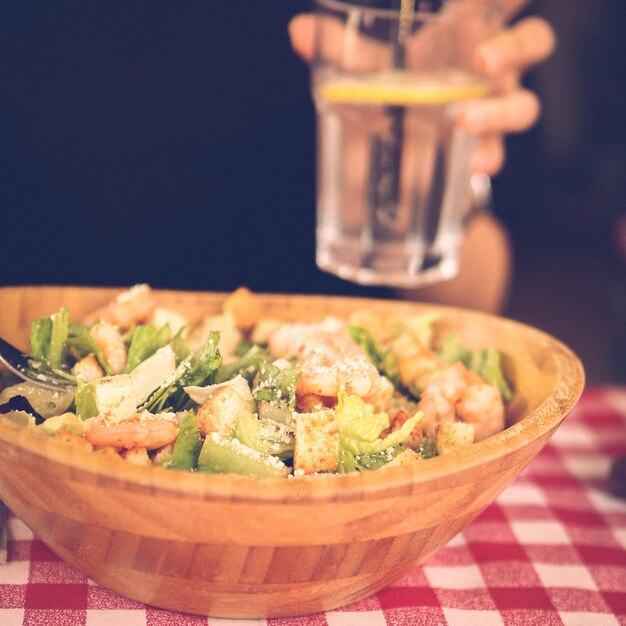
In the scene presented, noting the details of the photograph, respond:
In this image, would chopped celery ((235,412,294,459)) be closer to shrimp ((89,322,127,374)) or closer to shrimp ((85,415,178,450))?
shrimp ((85,415,178,450))

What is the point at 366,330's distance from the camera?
1240 mm

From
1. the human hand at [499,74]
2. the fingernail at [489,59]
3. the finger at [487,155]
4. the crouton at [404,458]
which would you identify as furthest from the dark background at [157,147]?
the crouton at [404,458]

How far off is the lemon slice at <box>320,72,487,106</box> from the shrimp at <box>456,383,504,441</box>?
59 centimetres

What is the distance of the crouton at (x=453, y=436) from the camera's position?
929 millimetres

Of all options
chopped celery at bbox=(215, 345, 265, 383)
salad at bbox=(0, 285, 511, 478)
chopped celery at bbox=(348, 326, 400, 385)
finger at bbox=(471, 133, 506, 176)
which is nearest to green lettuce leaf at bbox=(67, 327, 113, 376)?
salad at bbox=(0, 285, 511, 478)

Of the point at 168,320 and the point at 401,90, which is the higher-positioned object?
the point at 401,90

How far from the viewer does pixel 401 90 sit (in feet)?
4.61

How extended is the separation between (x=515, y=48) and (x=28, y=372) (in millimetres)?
1076

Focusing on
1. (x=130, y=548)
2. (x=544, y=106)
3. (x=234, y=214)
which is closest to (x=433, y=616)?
(x=130, y=548)

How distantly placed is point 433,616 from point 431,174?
0.87 meters

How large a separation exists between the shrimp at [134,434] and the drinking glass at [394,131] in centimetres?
77

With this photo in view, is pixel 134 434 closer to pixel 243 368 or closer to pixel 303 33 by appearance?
pixel 243 368

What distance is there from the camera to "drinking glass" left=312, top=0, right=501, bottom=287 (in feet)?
4.59

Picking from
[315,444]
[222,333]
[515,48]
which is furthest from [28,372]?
[515,48]
